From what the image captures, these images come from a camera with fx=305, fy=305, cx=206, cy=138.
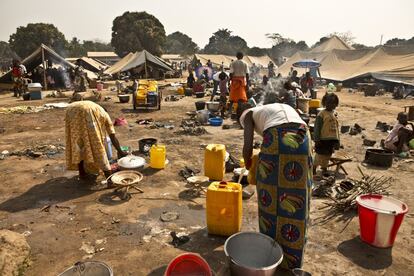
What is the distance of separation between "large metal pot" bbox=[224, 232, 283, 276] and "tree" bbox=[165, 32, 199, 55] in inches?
2927

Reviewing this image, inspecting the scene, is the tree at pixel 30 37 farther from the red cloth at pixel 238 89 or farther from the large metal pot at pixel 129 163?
the large metal pot at pixel 129 163

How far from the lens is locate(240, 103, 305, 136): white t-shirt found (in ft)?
9.51

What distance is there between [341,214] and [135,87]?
36.2 feet

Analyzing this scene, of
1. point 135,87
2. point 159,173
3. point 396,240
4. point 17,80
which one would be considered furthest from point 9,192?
point 17,80

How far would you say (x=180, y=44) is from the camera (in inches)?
3162

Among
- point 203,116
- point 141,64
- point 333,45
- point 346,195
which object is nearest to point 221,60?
point 333,45

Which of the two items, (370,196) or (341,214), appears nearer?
(370,196)

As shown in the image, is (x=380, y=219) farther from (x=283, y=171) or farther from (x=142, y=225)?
(x=142, y=225)

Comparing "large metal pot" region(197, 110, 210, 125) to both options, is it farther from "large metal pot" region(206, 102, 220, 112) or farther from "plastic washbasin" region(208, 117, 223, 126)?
"large metal pot" region(206, 102, 220, 112)

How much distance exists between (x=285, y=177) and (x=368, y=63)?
24735mm

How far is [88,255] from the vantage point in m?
3.61

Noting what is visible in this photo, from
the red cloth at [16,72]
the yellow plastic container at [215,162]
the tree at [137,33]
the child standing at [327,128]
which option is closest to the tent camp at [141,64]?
the red cloth at [16,72]

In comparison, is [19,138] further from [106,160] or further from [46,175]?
[106,160]

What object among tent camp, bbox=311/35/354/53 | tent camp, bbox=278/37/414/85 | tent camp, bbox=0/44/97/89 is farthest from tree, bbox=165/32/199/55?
tent camp, bbox=0/44/97/89
